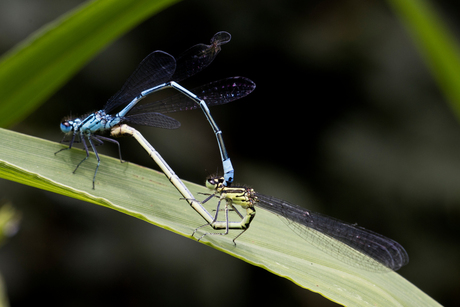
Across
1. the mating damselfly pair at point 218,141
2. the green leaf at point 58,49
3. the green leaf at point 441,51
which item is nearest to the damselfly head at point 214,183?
the mating damselfly pair at point 218,141

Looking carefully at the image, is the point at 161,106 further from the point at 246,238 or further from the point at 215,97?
the point at 246,238

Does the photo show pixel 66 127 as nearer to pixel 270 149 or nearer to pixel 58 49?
pixel 58 49

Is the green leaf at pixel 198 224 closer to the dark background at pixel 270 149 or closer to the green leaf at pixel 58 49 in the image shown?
the green leaf at pixel 58 49

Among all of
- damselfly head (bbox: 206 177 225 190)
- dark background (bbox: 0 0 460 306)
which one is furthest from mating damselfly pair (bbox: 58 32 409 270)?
dark background (bbox: 0 0 460 306)

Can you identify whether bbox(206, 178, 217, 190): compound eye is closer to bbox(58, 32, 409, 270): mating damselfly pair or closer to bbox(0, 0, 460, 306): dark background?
bbox(58, 32, 409, 270): mating damselfly pair

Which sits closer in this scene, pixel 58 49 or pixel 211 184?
pixel 58 49

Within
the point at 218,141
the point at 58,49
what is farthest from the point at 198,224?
the point at 58,49
